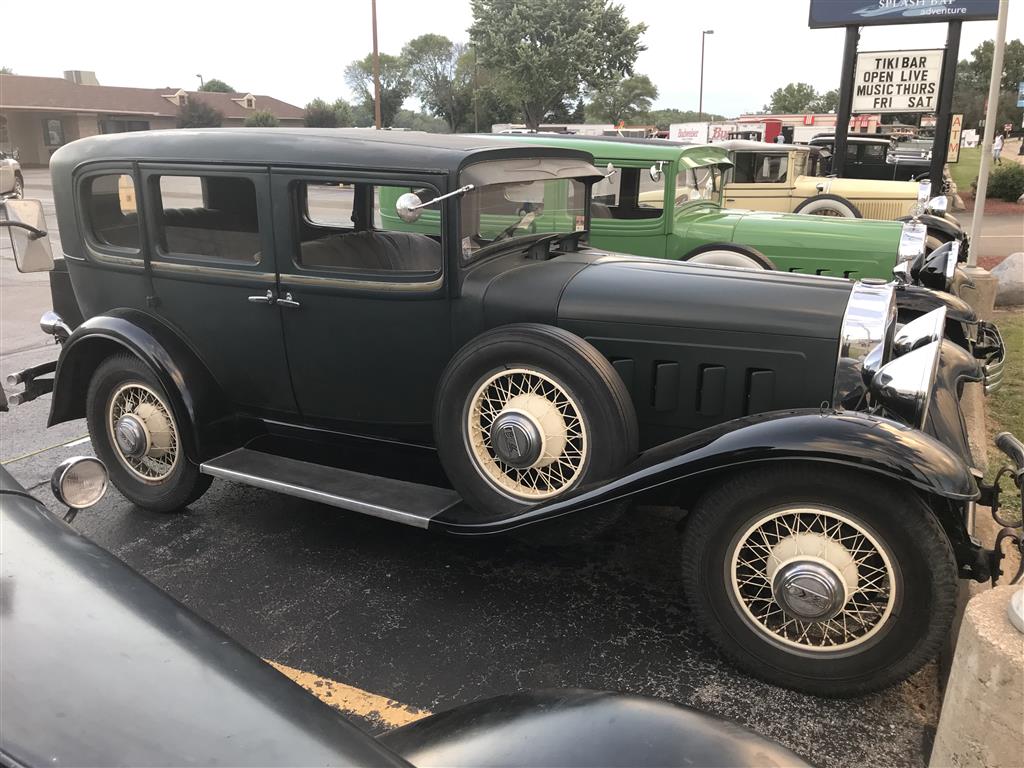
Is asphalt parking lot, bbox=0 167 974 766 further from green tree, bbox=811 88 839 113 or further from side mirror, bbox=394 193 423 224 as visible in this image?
green tree, bbox=811 88 839 113

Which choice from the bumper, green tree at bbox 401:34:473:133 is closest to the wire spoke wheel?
the bumper

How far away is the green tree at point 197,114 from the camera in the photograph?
42062 mm

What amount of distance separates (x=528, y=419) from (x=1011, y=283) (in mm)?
8129

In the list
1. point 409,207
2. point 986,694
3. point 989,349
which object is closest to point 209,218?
point 409,207

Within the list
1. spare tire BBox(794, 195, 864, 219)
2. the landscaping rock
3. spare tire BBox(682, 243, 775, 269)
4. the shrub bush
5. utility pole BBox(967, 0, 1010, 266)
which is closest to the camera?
spare tire BBox(682, 243, 775, 269)

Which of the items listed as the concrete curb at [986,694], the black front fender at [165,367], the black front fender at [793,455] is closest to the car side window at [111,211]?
the black front fender at [165,367]

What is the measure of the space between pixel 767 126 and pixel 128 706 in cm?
2750

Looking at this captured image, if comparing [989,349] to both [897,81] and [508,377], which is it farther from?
[897,81]

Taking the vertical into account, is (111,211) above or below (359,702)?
above

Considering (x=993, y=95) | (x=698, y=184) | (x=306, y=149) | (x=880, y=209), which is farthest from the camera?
(x=880, y=209)

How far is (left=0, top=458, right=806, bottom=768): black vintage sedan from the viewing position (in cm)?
116

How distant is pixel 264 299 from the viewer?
3.53 metres

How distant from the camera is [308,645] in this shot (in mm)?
2967

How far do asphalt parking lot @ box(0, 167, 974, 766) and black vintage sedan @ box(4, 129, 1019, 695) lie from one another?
18cm
